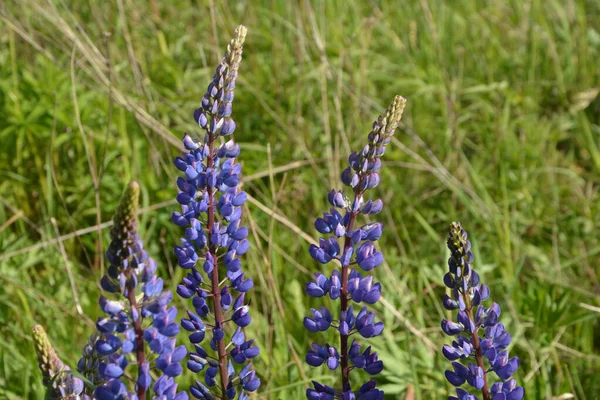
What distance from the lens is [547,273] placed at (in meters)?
3.72

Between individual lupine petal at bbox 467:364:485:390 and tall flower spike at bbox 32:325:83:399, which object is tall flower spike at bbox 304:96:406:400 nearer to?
individual lupine petal at bbox 467:364:485:390

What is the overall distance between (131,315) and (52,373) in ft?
0.79

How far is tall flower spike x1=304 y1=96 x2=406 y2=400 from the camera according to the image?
171cm

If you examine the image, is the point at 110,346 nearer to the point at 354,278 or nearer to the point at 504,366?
the point at 354,278

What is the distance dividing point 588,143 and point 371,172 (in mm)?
3136

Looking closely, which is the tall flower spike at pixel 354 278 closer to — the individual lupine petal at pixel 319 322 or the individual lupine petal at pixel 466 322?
the individual lupine petal at pixel 319 322

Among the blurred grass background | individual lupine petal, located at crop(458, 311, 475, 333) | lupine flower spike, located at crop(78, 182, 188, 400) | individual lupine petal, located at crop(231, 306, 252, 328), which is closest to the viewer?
lupine flower spike, located at crop(78, 182, 188, 400)

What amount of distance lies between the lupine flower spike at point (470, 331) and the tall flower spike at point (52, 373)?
763 millimetres

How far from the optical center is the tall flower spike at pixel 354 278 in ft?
5.62

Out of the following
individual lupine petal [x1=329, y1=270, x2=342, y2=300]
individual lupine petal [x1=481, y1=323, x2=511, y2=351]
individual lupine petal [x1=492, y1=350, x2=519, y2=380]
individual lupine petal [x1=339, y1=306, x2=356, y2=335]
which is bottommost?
individual lupine petal [x1=492, y1=350, x2=519, y2=380]

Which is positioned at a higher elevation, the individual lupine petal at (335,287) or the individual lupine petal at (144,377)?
the individual lupine petal at (335,287)

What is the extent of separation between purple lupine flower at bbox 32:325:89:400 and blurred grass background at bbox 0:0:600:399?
40.8 inches

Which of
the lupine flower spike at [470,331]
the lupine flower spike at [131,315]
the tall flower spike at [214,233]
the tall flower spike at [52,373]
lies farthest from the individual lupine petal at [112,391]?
the lupine flower spike at [470,331]

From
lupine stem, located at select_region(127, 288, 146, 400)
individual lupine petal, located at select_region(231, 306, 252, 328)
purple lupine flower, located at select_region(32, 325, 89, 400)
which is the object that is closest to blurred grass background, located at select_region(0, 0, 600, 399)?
individual lupine petal, located at select_region(231, 306, 252, 328)
